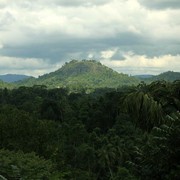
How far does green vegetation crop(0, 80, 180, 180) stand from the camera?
8578mm

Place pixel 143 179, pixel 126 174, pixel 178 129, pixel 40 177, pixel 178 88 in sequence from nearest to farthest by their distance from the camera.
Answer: pixel 178 88 → pixel 178 129 → pixel 143 179 → pixel 40 177 → pixel 126 174

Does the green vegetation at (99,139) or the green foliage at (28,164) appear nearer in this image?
the green vegetation at (99,139)

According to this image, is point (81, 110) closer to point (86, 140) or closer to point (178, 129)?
point (86, 140)

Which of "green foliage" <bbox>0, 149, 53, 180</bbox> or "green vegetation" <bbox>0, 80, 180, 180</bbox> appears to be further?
"green foliage" <bbox>0, 149, 53, 180</bbox>

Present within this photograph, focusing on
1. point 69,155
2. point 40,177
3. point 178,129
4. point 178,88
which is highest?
point 178,88

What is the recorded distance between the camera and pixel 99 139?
262 feet

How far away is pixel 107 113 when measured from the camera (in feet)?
329

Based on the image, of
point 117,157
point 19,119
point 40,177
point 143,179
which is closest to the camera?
point 143,179

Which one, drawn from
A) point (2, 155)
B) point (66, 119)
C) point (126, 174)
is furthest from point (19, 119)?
point (66, 119)

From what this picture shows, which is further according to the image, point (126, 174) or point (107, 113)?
point (107, 113)

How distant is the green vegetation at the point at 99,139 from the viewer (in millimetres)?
8578

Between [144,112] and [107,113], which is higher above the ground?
[144,112]

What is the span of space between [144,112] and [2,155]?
26.9 metres

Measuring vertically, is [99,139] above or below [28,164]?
below
